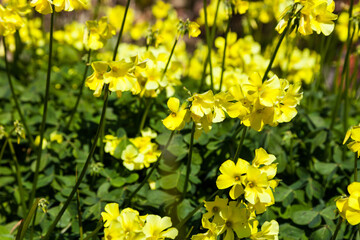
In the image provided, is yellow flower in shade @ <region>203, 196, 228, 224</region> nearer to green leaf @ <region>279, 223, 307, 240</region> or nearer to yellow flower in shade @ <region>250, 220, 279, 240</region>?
yellow flower in shade @ <region>250, 220, 279, 240</region>

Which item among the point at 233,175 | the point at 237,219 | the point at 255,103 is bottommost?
the point at 237,219

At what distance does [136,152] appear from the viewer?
1659mm

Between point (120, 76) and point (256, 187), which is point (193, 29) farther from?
point (256, 187)

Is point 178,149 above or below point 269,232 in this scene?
above

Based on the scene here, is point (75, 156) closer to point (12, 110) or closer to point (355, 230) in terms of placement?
point (12, 110)

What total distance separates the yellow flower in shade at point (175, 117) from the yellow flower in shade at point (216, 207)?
0.72ft

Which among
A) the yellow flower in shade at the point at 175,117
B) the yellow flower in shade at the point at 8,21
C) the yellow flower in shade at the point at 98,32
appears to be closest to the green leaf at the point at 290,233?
the yellow flower in shade at the point at 175,117

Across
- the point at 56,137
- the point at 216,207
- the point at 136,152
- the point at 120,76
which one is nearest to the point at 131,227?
the point at 216,207

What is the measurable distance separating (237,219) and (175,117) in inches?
12.5

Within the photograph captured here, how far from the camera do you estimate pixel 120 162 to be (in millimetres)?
1816

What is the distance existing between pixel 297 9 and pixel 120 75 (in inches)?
20.6

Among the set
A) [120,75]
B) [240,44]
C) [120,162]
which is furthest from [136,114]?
[120,75]

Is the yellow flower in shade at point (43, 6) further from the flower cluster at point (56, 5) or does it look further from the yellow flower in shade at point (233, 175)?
the yellow flower in shade at point (233, 175)

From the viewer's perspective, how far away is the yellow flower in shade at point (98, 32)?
151 cm
